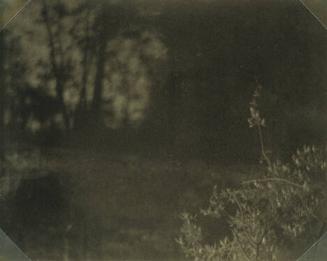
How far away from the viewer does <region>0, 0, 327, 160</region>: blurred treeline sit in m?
2.26

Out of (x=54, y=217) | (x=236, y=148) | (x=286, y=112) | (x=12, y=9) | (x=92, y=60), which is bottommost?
(x=54, y=217)

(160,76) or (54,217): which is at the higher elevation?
(160,76)

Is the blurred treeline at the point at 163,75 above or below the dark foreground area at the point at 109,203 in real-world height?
above

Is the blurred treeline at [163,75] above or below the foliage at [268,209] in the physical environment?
Answer: above

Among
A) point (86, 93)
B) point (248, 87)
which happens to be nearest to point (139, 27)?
point (86, 93)

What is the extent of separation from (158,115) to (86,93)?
284 mm

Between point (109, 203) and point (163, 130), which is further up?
point (163, 130)

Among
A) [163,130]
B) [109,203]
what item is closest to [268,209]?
[163,130]

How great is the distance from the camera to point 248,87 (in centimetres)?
226

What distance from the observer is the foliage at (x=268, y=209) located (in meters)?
2.25

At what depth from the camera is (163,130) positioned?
2.29 metres

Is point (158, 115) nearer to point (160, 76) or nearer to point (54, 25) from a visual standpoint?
point (160, 76)

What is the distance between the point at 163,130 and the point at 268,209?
484mm

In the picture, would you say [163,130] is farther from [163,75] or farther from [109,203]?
[109,203]
